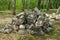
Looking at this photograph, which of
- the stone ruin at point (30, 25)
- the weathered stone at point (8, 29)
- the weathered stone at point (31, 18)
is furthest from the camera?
the weathered stone at point (31, 18)

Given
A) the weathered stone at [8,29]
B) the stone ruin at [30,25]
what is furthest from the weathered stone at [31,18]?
the weathered stone at [8,29]

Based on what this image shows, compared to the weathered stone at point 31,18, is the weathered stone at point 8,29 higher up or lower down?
lower down

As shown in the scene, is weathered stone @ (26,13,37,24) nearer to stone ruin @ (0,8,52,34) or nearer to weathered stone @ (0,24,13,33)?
stone ruin @ (0,8,52,34)

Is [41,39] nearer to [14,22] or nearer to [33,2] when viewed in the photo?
[14,22]

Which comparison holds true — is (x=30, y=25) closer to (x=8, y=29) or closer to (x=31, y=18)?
(x=31, y=18)

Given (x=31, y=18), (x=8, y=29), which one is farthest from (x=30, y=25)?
(x=8, y=29)

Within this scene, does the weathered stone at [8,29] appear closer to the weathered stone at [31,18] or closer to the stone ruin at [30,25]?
the stone ruin at [30,25]

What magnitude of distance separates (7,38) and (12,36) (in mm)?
633

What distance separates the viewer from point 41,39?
17.9m

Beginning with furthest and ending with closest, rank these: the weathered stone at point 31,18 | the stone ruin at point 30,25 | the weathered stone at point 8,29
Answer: the weathered stone at point 31,18 → the weathered stone at point 8,29 → the stone ruin at point 30,25

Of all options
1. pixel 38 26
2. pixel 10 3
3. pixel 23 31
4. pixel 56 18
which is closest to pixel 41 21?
pixel 38 26

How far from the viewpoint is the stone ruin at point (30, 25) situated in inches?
757

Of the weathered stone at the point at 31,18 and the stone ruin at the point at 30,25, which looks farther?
the weathered stone at the point at 31,18

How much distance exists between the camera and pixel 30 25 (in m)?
19.7
